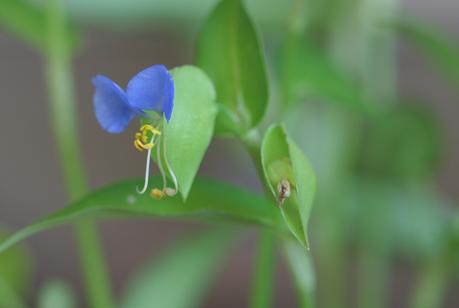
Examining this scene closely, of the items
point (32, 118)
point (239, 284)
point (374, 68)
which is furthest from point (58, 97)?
point (32, 118)

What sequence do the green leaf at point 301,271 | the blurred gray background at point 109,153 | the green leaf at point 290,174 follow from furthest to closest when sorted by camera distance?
the blurred gray background at point 109,153 < the green leaf at point 301,271 < the green leaf at point 290,174

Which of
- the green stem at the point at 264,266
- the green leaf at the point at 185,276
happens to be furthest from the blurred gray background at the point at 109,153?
the green stem at the point at 264,266

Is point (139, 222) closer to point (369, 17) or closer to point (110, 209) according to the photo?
point (369, 17)

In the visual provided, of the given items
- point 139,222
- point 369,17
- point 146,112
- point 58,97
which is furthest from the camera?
point 139,222

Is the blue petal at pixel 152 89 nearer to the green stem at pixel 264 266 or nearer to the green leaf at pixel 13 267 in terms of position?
the green stem at pixel 264 266

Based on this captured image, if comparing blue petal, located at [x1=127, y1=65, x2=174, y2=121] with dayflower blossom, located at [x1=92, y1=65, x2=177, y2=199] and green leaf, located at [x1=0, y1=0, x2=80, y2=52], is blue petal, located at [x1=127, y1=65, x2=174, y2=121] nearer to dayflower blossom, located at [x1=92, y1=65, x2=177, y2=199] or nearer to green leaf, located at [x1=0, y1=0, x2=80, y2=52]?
dayflower blossom, located at [x1=92, y1=65, x2=177, y2=199]

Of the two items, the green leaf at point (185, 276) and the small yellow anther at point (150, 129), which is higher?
the small yellow anther at point (150, 129)
